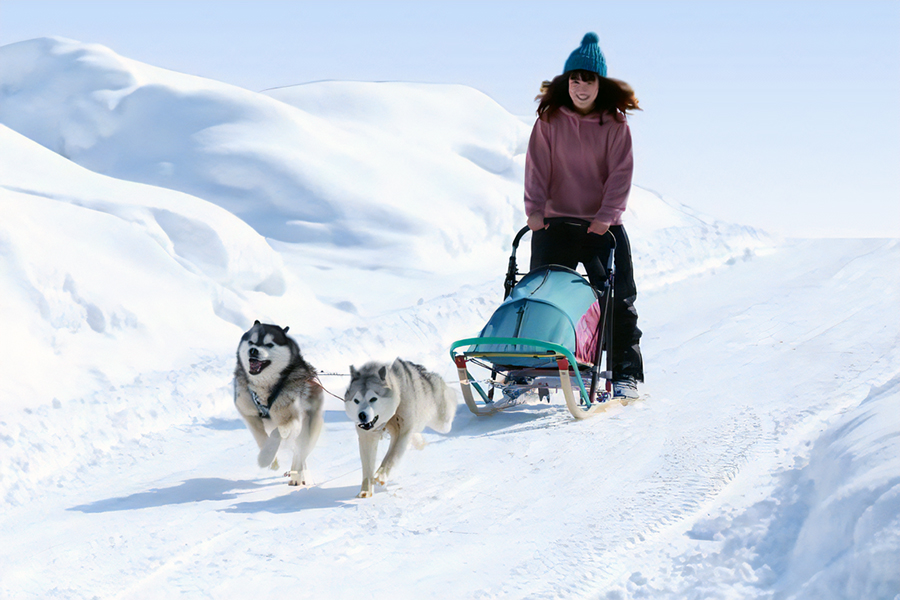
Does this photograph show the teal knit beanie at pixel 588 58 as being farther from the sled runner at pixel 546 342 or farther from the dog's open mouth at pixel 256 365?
the dog's open mouth at pixel 256 365

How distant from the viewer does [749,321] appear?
26.2 feet

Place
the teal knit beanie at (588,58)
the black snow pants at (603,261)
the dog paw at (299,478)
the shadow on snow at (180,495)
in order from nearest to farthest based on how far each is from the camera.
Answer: the shadow on snow at (180,495)
the dog paw at (299,478)
the teal knit beanie at (588,58)
the black snow pants at (603,261)

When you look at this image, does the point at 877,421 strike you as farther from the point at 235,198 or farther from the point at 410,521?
the point at 235,198

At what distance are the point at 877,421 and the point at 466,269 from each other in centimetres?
1105

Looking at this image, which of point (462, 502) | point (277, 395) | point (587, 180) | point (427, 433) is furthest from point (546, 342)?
point (277, 395)

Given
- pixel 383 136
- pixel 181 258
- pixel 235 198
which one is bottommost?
pixel 181 258

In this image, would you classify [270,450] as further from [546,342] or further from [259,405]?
[546,342]

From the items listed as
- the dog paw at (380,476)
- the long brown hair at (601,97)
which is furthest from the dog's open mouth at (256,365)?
the long brown hair at (601,97)

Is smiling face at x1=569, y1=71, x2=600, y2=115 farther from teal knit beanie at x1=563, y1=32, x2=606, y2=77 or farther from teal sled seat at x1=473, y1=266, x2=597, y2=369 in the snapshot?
teal sled seat at x1=473, y1=266, x2=597, y2=369

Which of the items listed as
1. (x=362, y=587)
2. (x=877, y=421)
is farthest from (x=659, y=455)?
(x=362, y=587)

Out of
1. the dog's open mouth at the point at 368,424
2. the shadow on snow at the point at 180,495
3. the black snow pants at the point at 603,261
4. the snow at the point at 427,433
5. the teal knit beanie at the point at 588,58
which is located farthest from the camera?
the black snow pants at the point at 603,261

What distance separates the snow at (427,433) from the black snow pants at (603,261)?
0.35 meters

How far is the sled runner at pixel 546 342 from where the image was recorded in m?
4.86

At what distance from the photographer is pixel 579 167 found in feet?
17.8
